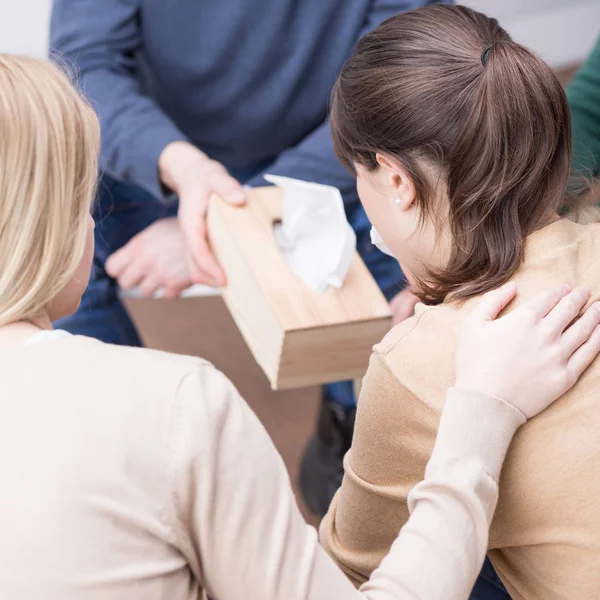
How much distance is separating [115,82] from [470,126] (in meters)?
0.79

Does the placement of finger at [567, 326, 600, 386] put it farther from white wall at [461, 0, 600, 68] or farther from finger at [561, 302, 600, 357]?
white wall at [461, 0, 600, 68]

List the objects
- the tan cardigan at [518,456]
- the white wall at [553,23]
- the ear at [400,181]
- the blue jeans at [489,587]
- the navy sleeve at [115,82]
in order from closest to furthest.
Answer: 1. the tan cardigan at [518,456]
2. the ear at [400,181]
3. the blue jeans at [489,587]
4. the navy sleeve at [115,82]
5. the white wall at [553,23]

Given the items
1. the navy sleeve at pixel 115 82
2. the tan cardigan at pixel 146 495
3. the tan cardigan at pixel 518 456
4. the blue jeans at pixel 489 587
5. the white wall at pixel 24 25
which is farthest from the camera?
the white wall at pixel 24 25

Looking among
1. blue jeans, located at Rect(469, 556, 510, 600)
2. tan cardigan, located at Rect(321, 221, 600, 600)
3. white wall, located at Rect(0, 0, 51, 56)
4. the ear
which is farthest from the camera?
white wall, located at Rect(0, 0, 51, 56)

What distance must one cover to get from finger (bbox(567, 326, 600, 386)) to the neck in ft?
1.42

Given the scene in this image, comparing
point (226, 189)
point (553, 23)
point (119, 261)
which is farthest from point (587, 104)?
point (553, 23)

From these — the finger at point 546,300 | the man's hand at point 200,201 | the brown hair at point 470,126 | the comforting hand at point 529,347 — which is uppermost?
the brown hair at point 470,126

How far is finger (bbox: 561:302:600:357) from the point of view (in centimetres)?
74

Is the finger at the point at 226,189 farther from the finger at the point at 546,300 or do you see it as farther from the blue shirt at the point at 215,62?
the finger at the point at 546,300

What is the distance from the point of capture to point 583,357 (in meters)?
0.74

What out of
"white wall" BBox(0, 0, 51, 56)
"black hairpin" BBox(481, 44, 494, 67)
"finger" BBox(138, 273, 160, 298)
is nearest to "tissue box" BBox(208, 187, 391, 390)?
"finger" BBox(138, 273, 160, 298)

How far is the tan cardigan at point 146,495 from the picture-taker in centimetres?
57

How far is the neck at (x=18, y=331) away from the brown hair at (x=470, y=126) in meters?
0.36

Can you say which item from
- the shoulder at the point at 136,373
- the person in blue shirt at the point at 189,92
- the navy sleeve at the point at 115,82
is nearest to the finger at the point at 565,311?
the shoulder at the point at 136,373
